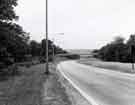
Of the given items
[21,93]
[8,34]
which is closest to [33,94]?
[21,93]

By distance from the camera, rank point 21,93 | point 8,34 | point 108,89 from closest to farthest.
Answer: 1. point 21,93
2. point 108,89
3. point 8,34

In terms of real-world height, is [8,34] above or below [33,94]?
above

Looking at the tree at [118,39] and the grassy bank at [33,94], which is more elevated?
the tree at [118,39]

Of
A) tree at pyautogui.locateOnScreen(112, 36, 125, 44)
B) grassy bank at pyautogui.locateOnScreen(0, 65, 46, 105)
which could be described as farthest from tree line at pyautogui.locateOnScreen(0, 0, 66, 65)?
tree at pyautogui.locateOnScreen(112, 36, 125, 44)

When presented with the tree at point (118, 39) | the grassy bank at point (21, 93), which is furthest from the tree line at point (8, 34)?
the tree at point (118, 39)

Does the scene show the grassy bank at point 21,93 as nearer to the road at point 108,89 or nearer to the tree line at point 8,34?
the road at point 108,89

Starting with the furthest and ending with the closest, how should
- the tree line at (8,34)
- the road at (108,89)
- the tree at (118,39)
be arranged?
the tree at (118,39), the tree line at (8,34), the road at (108,89)

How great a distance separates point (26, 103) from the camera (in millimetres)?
8336

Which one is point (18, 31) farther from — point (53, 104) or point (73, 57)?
point (73, 57)

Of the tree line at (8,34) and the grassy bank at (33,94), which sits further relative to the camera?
the tree line at (8,34)

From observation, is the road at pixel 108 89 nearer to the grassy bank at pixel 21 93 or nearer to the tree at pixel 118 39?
the grassy bank at pixel 21 93

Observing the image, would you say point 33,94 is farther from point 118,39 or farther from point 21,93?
point 118,39

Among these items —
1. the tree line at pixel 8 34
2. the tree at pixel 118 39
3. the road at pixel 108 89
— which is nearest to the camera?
the road at pixel 108 89

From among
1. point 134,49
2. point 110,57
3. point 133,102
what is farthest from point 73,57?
point 133,102
